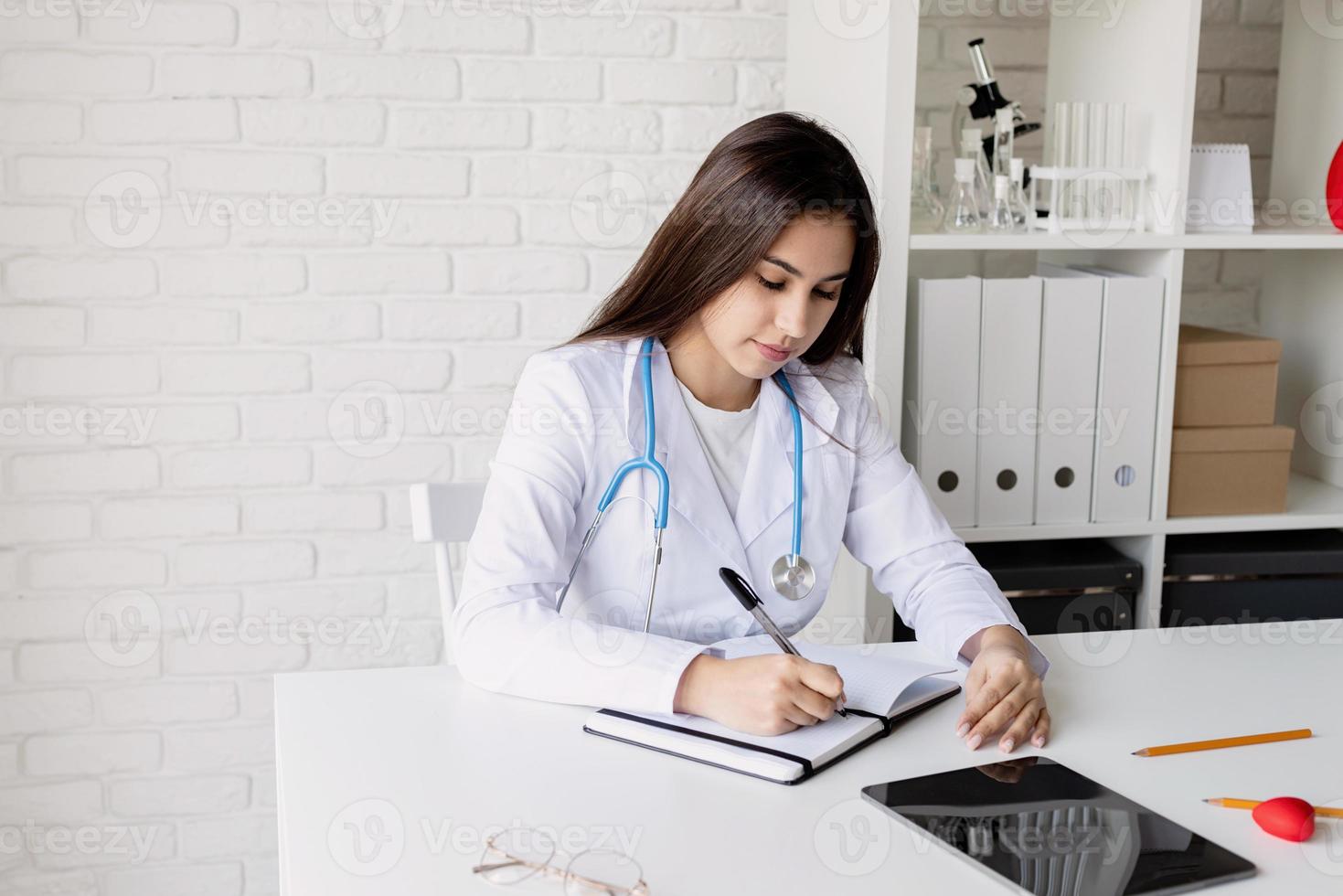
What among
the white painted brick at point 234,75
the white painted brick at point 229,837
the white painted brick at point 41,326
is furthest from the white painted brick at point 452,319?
the white painted brick at point 229,837

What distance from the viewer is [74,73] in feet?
7.06

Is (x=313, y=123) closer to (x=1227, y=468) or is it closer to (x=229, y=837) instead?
(x=229, y=837)

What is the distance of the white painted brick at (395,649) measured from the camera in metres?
2.43

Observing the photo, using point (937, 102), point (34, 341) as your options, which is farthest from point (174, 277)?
point (937, 102)

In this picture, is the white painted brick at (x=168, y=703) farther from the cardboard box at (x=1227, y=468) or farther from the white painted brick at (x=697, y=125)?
the cardboard box at (x=1227, y=468)

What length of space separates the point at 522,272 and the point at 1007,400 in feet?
2.85

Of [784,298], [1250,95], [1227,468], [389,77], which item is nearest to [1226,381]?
[1227,468]

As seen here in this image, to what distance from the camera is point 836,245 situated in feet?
5.05

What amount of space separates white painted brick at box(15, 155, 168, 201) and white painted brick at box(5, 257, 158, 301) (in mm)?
109

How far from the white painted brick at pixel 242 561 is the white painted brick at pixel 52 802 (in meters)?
0.42

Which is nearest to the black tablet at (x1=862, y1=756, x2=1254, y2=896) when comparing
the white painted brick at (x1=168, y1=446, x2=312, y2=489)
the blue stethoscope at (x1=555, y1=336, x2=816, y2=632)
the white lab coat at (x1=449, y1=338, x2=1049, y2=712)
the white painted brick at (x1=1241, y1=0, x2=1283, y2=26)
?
the white lab coat at (x1=449, y1=338, x2=1049, y2=712)

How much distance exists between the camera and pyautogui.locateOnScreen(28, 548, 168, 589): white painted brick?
2.29 metres

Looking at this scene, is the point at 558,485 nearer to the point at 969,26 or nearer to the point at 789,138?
the point at 789,138

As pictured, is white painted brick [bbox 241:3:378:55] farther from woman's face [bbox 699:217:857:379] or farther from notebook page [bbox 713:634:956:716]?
notebook page [bbox 713:634:956:716]
